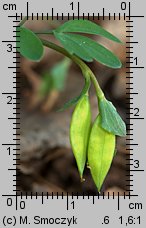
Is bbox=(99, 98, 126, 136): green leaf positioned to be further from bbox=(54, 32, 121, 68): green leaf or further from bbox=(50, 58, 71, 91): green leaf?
bbox=(50, 58, 71, 91): green leaf

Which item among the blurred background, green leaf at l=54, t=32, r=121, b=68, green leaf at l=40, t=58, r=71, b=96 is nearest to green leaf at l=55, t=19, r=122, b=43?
green leaf at l=54, t=32, r=121, b=68

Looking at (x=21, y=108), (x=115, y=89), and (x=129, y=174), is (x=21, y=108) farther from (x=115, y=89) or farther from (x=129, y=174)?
(x=129, y=174)

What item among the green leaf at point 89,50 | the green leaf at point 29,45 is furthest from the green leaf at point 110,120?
the green leaf at point 29,45

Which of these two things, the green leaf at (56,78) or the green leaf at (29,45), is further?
the green leaf at (56,78)

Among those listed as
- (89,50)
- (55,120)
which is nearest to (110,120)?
(89,50)

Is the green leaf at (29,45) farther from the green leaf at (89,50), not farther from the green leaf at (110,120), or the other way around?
the green leaf at (110,120)

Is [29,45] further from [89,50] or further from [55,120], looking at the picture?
[55,120]
